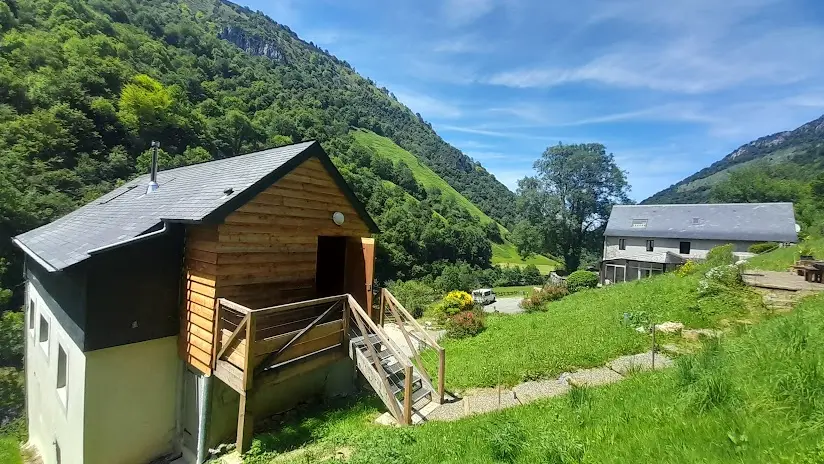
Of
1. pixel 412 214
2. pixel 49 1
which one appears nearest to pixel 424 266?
pixel 412 214

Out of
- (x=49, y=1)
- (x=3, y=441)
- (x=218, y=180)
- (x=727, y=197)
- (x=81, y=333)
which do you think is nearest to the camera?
(x=81, y=333)

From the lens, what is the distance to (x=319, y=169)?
30.2 feet

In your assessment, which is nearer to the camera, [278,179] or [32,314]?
[278,179]

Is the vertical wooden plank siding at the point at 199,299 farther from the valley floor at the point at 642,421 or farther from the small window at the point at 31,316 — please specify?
the small window at the point at 31,316

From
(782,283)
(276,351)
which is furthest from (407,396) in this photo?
(782,283)

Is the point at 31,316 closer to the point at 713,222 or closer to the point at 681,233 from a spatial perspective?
the point at 681,233

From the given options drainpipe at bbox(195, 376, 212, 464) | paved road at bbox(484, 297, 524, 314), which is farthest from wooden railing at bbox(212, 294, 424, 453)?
paved road at bbox(484, 297, 524, 314)

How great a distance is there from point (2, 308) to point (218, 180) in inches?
874

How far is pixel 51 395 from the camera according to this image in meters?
9.15

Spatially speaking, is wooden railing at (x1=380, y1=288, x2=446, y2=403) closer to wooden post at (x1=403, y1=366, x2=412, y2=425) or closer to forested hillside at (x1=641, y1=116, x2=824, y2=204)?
wooden post at (x1=403, y1=366, x2=412, y2=425)

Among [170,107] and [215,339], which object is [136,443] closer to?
[215,339]

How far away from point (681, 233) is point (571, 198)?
13796 millimetres

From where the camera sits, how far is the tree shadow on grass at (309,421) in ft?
22.6

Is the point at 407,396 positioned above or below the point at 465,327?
above
